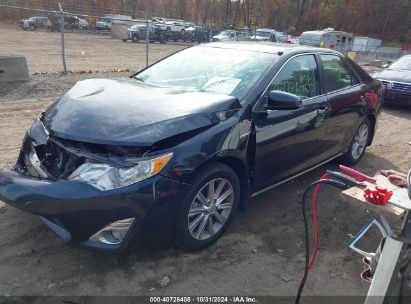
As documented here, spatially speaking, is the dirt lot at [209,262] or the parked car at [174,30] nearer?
the dirt lot at [209,262]

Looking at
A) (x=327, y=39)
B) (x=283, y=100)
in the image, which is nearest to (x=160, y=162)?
(x=283, y=100)

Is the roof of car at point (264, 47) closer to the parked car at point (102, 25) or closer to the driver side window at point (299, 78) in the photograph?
the driver side window at point (299, 78)

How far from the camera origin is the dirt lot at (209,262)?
267 centimetres

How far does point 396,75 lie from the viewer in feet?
32.8

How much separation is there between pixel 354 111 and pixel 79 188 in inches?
145

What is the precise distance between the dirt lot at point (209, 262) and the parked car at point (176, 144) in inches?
9.5

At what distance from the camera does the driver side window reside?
11.9 ft

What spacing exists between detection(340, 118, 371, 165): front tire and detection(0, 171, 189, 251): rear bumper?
3361 mm

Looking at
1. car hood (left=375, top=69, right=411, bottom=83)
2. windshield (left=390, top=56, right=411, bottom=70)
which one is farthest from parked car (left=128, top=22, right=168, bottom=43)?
→ car hood (left=375, top=69, right=411, bottom=83)

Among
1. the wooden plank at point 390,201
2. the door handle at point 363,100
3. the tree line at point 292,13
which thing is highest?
the tree line at point 292,13

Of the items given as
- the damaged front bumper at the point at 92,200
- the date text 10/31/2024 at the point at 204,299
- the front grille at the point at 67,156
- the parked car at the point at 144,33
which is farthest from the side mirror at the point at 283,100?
the parked car at the point at 144,33

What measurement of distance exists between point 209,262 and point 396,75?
9134mm

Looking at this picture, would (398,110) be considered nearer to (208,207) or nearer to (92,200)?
(208,207)

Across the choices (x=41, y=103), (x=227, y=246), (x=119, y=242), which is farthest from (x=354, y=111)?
(x=41, y=103)
